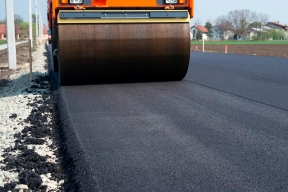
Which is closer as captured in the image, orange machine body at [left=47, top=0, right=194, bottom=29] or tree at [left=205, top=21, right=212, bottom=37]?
orange machine body at [left=47, top=0, right=194, bottom=29]

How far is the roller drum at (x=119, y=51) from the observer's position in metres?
8.16

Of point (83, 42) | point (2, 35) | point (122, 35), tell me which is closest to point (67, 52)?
point (83, 42)

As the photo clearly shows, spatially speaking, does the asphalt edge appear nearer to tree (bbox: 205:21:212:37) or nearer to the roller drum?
the roller drum

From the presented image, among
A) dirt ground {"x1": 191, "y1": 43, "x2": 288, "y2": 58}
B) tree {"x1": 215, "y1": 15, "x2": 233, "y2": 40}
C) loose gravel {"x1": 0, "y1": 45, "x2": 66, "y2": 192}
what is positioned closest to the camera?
loose gravel {"x1": 0, "y1": 45, "x2": 66, "y2": 192}

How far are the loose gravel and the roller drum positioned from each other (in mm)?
902

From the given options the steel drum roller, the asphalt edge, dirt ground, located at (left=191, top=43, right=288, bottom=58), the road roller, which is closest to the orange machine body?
the road roller

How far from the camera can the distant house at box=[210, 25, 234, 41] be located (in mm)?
129500

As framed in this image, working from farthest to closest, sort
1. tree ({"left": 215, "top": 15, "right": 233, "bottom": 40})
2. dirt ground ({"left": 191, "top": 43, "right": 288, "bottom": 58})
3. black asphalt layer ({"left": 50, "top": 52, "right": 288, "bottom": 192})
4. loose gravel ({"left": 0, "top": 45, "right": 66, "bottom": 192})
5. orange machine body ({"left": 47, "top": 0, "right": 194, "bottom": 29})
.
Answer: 1. tree ({"left": 215, "top": 15, "right": 233, "bottom": 40})
2. dirt ground ({"left": 191, "top": 43, "right": 288, "bottom": 58})
3. orange machine body ({"left": 47, "top": 0, "right": 194, "bottom": 29})
4. loose gravel ({"left": 0, "top": 45, "right": 66, "bottom": 192})
5. black asphalt layer ({"left": 50, "top": 52, "right": 288, "bottom": 192})

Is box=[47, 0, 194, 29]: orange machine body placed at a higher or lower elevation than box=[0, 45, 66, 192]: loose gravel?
higher

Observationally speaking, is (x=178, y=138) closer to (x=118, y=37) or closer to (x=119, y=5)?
(x=118, y=37)

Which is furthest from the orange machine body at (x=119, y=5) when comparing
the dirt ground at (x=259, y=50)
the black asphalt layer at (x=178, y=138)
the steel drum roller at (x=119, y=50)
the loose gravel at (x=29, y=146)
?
the dirt ground at (x=259, y=50)

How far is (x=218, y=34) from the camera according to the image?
461ft

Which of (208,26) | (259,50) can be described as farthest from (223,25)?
(259,50)

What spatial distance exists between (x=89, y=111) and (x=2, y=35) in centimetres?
12957
